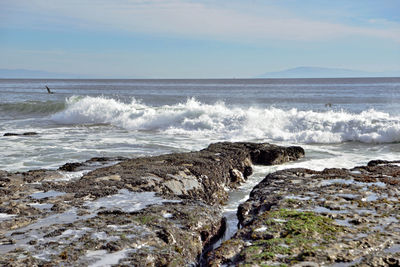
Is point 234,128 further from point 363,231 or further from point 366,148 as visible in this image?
point 363,231

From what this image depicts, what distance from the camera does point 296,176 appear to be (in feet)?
26.4

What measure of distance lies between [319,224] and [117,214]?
8.49 ft

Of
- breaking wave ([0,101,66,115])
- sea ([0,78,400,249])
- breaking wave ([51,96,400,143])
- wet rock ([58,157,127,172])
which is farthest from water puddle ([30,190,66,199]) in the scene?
breaking wave ([0,101,66,115])

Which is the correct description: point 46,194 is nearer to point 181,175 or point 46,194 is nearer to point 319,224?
point 181,175

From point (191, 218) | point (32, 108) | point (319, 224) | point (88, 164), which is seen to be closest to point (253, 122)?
point (88, 164)

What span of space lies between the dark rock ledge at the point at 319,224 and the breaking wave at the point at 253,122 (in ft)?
Result: 35.9

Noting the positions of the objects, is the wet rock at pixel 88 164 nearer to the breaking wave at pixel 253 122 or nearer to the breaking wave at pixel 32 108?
the breaking wave at pixel 253 122

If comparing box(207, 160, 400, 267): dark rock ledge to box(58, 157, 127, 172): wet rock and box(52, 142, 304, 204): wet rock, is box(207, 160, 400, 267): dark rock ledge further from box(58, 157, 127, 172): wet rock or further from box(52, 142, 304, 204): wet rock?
box(58, 157, 127, 172): wet rock

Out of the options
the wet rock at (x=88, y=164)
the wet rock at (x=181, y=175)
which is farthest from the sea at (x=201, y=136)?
the wet rock at (x=88, y=164)

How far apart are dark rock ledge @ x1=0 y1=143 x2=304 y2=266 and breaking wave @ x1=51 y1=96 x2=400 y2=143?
10.4 m

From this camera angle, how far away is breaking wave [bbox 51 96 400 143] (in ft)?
60.0

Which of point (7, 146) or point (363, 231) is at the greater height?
point (363, 231)

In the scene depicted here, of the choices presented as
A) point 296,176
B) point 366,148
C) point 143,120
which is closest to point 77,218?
point 296,176

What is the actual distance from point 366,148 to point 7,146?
13025 mm
